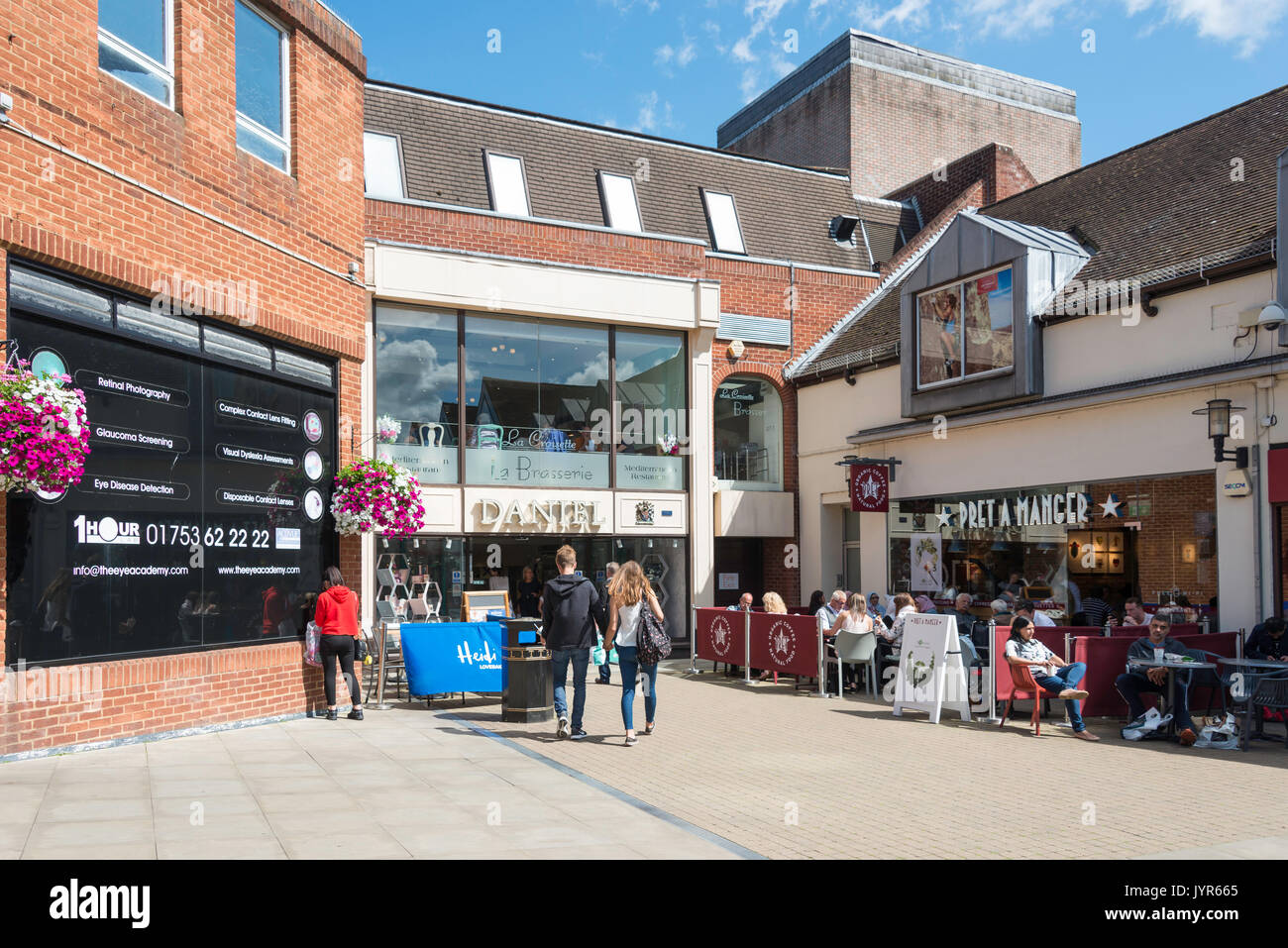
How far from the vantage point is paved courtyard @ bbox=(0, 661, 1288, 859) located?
6.48 meters

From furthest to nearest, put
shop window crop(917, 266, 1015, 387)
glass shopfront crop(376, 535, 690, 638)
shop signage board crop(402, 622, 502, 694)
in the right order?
1. glass shopfront crop(376, 535, 690, 638)
2. shop window crop(917, 266, 1015, 387)
3. shop signage board crop(402, 622, 502, 694)

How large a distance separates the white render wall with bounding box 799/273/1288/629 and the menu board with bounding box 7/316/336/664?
10.2 metres

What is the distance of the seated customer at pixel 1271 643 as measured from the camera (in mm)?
11664

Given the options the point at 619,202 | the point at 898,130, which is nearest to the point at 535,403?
the point at 619,202

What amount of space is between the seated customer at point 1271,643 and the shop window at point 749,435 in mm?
10944

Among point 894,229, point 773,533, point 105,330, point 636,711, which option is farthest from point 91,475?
point 894,229

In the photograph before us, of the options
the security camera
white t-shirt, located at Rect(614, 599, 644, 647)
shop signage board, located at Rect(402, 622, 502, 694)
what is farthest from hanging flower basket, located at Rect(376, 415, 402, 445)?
the security camera

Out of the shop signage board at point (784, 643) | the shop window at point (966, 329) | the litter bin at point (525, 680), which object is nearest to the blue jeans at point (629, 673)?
the litter bin at point (525, 680)

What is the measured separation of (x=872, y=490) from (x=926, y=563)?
1573 millimetres

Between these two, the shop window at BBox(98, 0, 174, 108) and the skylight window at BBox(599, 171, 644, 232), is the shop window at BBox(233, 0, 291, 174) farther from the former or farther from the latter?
the skylight window at BBox(599, 171, 644, 232)

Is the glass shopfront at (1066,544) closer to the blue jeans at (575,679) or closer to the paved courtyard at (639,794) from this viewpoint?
the paved courtyard at (639,794)

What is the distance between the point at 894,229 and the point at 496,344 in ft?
35.5

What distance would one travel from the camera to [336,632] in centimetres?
1174

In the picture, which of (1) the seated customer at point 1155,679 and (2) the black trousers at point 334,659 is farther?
(2) the black trousers at point 334,659
